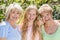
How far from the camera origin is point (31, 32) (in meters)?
2.17

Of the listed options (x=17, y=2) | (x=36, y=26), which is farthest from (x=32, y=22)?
(x=17, y=2)

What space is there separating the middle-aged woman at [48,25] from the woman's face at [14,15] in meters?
0.20

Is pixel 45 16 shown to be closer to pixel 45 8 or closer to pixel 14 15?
pixel 45 8

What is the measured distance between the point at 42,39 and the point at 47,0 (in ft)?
1.10

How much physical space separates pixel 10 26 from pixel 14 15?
0.33 feet

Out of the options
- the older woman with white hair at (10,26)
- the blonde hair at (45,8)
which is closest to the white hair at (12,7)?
the older woman with white hair at (10,26)

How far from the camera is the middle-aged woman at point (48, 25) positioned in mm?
2152

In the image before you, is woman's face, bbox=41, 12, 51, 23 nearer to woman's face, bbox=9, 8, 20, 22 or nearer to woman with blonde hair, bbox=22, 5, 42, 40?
woman with blonde hair, bbox=22, 5, 42, 40

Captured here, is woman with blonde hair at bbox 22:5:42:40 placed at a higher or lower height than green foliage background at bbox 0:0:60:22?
lower

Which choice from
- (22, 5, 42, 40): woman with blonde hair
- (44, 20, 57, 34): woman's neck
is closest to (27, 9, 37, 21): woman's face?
(22, 5, 42, 40): woman with blonde hair

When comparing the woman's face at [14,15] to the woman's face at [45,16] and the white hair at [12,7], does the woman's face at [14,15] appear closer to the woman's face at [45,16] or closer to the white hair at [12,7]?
the white hair at [12,7]

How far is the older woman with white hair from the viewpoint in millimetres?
2152

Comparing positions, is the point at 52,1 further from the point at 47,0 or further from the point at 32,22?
the point at 32,22

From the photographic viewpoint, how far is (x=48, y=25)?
7.11 ft
